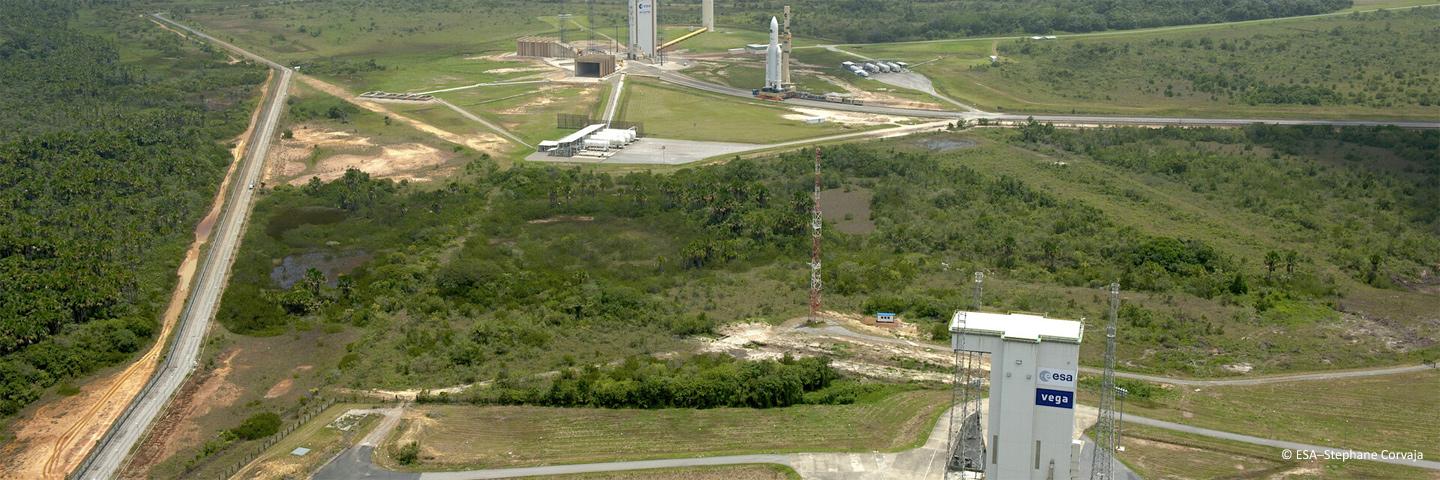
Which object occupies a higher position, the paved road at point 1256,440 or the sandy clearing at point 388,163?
the sandy clearing at point 388,163

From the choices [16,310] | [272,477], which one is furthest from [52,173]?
[272,477]

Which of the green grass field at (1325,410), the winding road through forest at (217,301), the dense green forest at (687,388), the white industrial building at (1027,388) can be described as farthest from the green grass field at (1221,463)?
the dense green forest at (687,388)

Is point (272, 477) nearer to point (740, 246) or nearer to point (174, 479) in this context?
point (174, 479)

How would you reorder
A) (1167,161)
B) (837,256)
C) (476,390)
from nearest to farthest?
(476,390), (837,256), (1167,161)

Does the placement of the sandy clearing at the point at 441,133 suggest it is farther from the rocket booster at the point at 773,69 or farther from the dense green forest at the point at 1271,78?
the dense green forest at the point at 1271,78

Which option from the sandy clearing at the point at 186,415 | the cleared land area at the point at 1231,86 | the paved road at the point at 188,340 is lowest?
the sandy clearing at the point at 186,415

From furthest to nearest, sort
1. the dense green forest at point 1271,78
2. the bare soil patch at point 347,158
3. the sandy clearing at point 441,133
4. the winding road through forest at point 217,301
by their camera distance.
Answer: the dense green forest at point 1271,78 → the sandy clearing at point 441,133 → the bare soil patch at point 347,158 → the winding road through forest at point 217,301

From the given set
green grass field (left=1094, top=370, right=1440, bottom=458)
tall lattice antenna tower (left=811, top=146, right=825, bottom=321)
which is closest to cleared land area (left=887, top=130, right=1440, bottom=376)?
green grass field (left=1094, top=370, right=1440, bottom=458)
